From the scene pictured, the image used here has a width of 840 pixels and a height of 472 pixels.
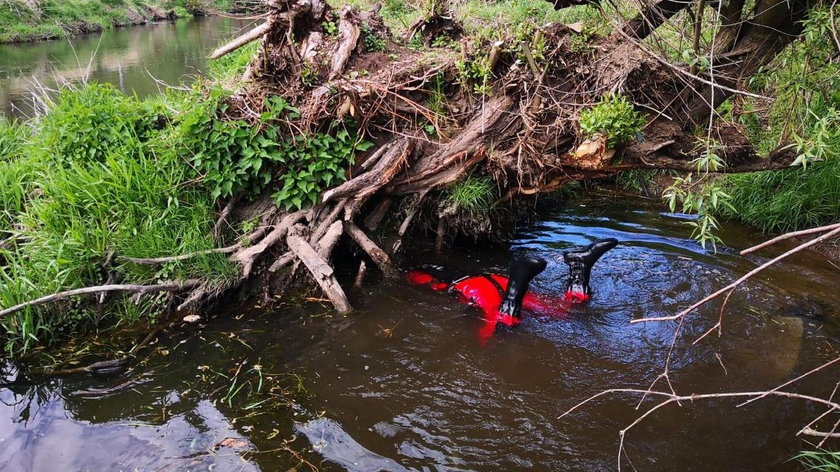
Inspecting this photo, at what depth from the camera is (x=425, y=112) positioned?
15.5 ft

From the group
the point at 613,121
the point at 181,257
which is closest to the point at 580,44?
the point at 613,121

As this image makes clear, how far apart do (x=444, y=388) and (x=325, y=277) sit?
134 cm

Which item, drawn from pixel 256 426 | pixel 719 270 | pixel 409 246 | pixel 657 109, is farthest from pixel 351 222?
pixel 719 270

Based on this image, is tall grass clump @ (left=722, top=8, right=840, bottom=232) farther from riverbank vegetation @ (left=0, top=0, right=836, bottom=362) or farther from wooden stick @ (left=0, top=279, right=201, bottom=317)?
wooden stick @ (left=0, top=279, right=201, bottom=317)

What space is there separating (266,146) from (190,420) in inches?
86.8

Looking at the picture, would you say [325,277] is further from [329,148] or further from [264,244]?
[329,148]

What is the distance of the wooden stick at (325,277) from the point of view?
4.20 m

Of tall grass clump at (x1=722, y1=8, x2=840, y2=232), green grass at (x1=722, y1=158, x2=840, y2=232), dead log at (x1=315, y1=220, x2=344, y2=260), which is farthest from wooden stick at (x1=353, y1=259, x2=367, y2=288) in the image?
green grass at (x1=722, y1=158, x2=840, y2=232)

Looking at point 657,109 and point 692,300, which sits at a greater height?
point 657,109

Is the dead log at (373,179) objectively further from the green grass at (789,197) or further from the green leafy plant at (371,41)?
the green grass at (789,197)

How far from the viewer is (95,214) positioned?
14.1 feet

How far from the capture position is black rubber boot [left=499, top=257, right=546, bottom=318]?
13.2 ft

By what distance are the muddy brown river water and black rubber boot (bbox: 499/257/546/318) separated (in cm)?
21

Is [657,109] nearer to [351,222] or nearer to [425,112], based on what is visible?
[425,112]
